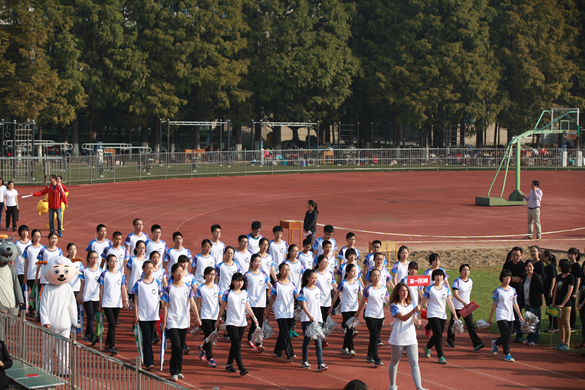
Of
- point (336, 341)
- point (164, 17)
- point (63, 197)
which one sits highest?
point (164, 17)

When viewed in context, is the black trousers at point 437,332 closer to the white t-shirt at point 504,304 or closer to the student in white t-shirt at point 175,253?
the white t-shirt at point 504,304

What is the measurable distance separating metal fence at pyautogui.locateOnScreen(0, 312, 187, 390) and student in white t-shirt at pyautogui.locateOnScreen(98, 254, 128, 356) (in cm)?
204

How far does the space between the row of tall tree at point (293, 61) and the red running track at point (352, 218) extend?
39.0 feet

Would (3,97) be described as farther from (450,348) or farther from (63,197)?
(450,348)

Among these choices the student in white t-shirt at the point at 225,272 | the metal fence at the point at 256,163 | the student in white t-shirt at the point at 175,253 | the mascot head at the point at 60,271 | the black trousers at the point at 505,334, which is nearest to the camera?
the mascot head at the point at 60,271

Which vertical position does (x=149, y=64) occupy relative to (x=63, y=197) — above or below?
above

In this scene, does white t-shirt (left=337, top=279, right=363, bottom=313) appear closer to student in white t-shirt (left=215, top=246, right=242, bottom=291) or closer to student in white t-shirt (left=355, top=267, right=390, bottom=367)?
student in white t-shirt (left=355, top=267, right=390, bottom=367)

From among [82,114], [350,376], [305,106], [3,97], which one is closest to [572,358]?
[350,376]

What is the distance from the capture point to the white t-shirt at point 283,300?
1020cm

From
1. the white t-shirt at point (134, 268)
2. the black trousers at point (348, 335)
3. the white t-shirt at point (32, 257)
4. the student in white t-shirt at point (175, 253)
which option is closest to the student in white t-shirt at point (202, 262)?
the student in white t-shirt at point (175, 253)

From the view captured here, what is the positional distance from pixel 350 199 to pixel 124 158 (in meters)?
13.4

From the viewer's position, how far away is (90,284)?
1083 centimetres

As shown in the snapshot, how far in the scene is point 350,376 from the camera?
31.7ft

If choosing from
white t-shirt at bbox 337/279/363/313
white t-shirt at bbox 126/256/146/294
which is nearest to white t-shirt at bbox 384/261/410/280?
white t-shirt at bbox 337/279/363/313
